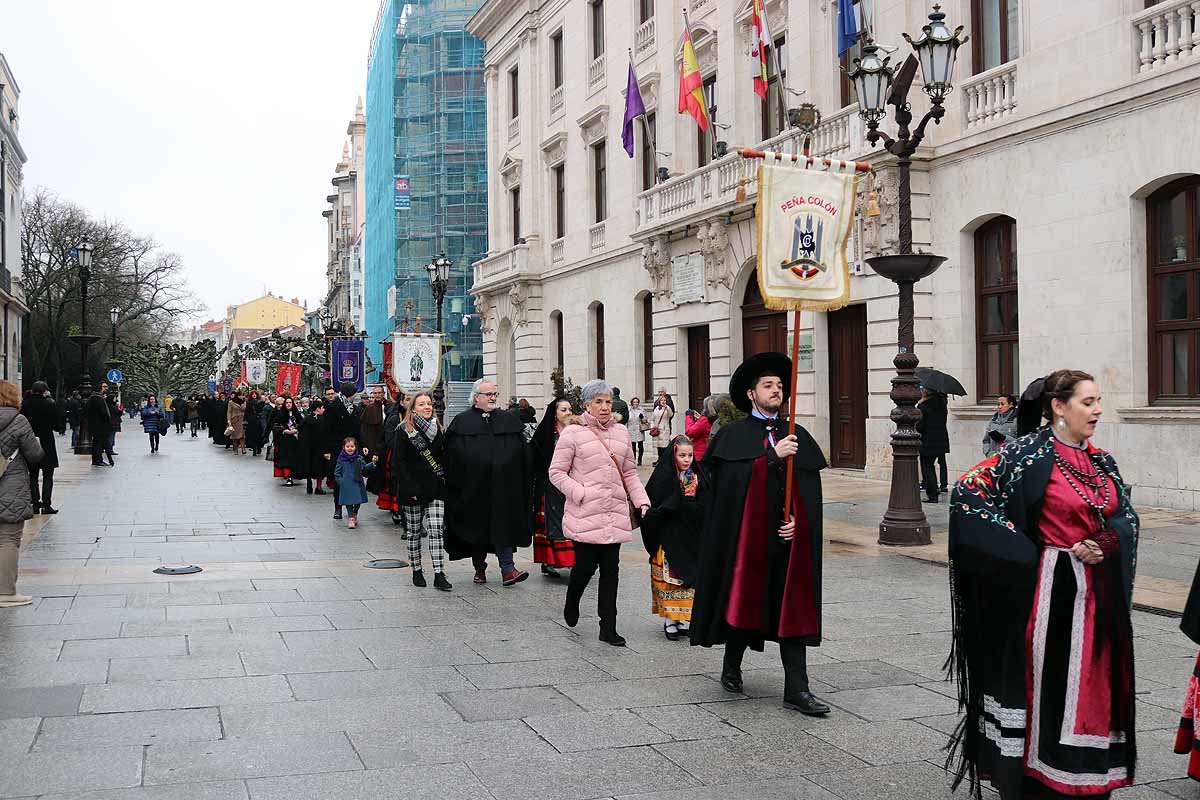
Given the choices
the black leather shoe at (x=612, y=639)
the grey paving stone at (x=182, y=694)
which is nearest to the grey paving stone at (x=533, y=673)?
the black leather shoe at (x=612, y=639)

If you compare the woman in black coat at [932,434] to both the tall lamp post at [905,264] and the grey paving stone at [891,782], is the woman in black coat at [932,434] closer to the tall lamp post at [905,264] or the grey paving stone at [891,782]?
the tall lamp post at [905,264]

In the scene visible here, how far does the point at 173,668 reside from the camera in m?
6.87

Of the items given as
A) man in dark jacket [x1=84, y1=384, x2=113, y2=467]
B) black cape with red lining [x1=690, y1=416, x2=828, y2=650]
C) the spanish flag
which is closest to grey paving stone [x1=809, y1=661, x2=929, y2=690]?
black cape with red lining [x1=690, y1=416, x2=828, y2=650]

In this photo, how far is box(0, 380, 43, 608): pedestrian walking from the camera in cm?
898

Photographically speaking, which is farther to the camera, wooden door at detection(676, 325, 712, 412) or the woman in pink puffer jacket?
wooden door at detection(676, 325, 712, 412)

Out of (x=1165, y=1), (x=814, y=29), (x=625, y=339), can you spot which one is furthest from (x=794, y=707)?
(x=625, y=339)

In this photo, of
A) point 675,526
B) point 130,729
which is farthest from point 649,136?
point 130,729

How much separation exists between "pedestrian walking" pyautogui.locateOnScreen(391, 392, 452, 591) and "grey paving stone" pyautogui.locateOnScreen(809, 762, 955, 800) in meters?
5.40

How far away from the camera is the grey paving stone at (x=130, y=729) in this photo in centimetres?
537

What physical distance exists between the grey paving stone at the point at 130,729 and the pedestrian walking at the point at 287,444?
15.6 m

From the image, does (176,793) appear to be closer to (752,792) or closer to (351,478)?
(752,792)

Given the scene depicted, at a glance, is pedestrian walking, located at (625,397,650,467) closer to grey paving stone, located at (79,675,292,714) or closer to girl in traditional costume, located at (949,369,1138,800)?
grey paving stone, located at (79,675,292,714)

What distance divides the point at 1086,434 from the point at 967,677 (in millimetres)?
994

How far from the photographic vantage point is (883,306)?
790 inches
